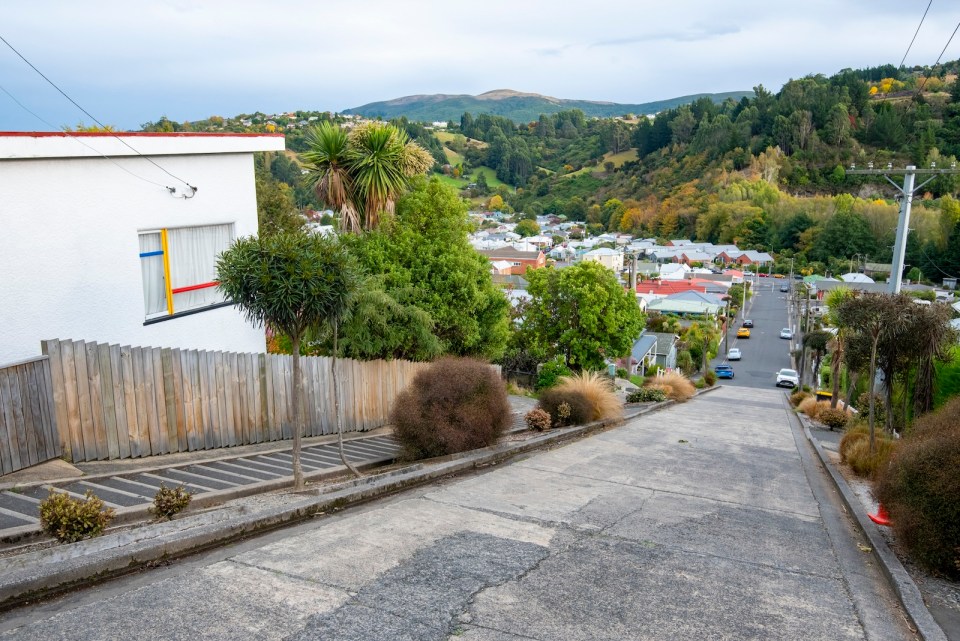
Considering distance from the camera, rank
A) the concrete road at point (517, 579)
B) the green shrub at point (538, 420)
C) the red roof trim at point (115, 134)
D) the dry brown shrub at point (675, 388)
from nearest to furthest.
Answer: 1. the concrete road at point (517, 579)
2. the red roof trim at point (115, 134)
3. the green shrub at point (538, 420)
4. the dry brown shrub at point (675, 388)

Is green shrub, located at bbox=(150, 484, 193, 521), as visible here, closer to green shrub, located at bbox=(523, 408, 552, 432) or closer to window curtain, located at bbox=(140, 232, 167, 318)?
window curtain, located at bbox=(140, 232, 167, 318)

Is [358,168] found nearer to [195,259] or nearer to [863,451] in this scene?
[195,259]

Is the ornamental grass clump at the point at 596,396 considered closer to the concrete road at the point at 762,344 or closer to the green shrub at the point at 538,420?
the green shrub at the point at 538,420

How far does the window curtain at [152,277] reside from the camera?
11.0 metres

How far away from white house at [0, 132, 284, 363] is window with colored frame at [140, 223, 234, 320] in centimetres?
2

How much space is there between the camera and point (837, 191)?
130250 millimetres

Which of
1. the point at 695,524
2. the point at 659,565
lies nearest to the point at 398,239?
the point at 695,524

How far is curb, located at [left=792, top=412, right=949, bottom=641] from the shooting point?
15.9ft

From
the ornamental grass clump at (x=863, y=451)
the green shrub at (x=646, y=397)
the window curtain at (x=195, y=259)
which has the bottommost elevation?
the green shrub at (x=646, y=397)

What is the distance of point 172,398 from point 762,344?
6173 cm

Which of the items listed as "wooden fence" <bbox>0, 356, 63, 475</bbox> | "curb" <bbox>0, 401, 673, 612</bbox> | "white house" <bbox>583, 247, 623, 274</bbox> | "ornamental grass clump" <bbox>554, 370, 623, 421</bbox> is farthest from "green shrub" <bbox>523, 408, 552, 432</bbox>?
"white house" <bbox>583, 247, 623, 274</bbox>

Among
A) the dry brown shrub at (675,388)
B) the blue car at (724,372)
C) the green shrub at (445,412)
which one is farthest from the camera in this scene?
the blue car at (724,372)

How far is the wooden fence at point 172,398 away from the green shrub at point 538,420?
145 inches

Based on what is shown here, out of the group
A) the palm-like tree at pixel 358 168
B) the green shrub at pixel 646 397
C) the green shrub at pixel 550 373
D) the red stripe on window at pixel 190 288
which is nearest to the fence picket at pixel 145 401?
the red stripe on window at pixel 190 288
